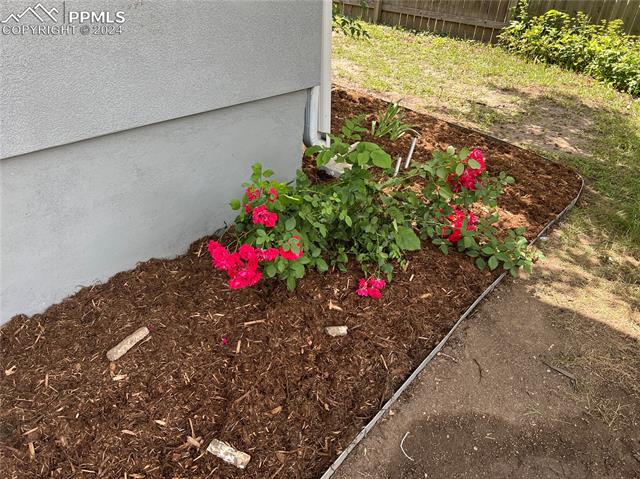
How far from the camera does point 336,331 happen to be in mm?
2268

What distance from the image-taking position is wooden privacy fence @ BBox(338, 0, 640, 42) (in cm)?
733

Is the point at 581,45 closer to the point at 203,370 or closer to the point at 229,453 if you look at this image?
the point at 203,370

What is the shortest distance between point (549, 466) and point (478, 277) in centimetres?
113

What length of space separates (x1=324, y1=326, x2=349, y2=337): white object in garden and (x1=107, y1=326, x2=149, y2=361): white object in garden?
2.80ft

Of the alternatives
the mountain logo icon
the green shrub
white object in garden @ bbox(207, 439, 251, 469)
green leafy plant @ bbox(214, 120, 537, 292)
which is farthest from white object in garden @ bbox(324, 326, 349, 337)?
the green shrub

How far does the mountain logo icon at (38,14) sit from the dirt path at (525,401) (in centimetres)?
206

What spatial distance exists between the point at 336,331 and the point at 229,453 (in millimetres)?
765

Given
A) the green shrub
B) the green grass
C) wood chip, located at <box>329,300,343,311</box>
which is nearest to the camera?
wood chip, located at <box>329,300,343,311</box>

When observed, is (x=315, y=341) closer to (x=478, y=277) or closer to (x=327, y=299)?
(x=327, y=299)

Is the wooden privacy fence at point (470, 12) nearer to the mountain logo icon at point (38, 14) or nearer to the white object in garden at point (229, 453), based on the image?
the mountain logo icon at point (38, 14)

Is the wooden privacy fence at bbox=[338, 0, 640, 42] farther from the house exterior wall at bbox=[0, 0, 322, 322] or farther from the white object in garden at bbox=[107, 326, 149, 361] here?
the white object in garden at bbox=[107, 326, 149, 361]

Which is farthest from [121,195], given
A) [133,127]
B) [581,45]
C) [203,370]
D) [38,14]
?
[581,45]

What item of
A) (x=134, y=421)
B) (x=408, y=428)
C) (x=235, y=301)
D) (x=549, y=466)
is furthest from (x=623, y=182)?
(x=134, y=421)

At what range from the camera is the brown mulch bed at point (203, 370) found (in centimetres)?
172
